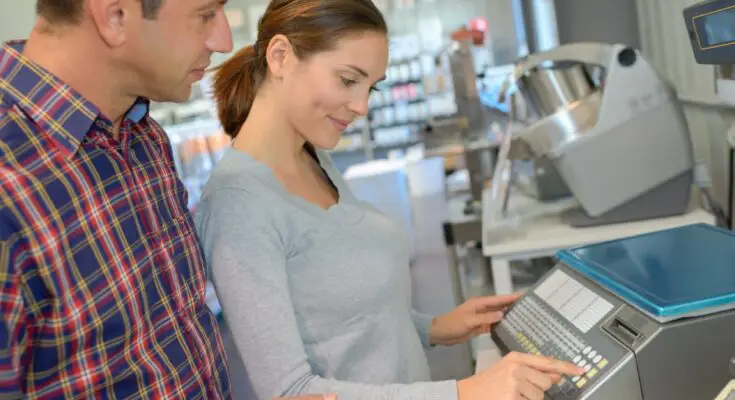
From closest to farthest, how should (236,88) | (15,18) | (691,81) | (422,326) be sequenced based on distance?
1. (236,88)
2. (422,326)
3. (691,81)
4. (15,18)

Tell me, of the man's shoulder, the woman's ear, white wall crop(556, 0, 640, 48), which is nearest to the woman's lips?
the woman's ear

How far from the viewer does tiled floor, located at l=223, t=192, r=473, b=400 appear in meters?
3.72

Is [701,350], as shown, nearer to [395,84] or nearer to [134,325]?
[134,325]

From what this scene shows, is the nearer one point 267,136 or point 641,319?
point 641,319

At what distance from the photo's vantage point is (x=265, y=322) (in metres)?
1.11

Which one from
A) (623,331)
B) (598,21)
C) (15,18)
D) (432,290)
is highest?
(15,18)

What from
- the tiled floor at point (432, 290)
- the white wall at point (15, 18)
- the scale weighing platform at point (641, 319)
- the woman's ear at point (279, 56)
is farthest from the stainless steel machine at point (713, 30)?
the white wall at point (15, 18)

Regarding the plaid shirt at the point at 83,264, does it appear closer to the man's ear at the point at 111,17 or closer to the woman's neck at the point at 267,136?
the man's ear at the point at 111,17

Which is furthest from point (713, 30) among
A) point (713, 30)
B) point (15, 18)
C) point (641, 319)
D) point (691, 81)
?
point (15, 18)

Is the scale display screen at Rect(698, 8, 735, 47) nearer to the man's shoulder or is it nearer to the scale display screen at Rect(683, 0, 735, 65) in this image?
the scale display screen at Rect(683, 0, 735, 65)

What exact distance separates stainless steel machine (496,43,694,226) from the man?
1327mm

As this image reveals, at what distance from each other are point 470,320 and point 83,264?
83cm

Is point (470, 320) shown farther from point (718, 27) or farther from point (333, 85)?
point (718, 27)

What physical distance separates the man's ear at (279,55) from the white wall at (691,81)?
66.9 inches
